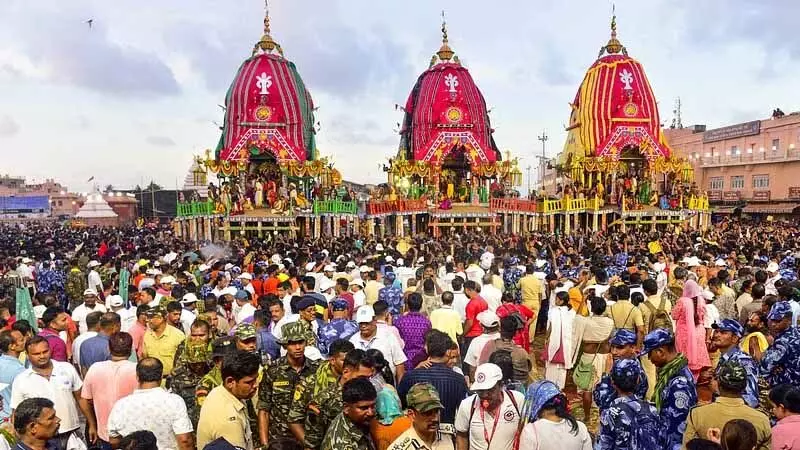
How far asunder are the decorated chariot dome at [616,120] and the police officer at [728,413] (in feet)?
92.1

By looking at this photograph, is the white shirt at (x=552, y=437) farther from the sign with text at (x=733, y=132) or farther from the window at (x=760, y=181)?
the sign with text at (x=733, y=132)

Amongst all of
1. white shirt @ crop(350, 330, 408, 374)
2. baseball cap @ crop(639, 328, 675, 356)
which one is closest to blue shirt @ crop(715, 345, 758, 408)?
baseball cap @ crop(639, 328, 675, 356)

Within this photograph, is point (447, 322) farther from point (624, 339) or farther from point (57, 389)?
point (57, 389)

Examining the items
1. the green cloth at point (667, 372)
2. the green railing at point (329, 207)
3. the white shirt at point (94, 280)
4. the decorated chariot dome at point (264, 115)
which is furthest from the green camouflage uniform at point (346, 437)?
the decorated chariot dome at point (264, 115)

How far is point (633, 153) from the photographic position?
31.9 metres

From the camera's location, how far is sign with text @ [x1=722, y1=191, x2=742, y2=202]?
127ft

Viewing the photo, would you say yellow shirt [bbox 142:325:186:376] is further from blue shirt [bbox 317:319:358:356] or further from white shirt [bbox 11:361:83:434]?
blue shirt [bbox 317:319:358:356]

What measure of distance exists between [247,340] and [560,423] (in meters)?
2.36

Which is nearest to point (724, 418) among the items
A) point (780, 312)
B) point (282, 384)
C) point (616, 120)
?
point (780, 312)

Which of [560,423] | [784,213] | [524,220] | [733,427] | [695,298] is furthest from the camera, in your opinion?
[784,213]

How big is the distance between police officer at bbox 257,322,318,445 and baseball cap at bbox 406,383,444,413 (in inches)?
40.5

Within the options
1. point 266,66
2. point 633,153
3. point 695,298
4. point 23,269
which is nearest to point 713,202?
point 633,153

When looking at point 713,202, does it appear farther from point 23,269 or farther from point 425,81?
point 23,269

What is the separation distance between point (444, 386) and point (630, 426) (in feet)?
3.97
